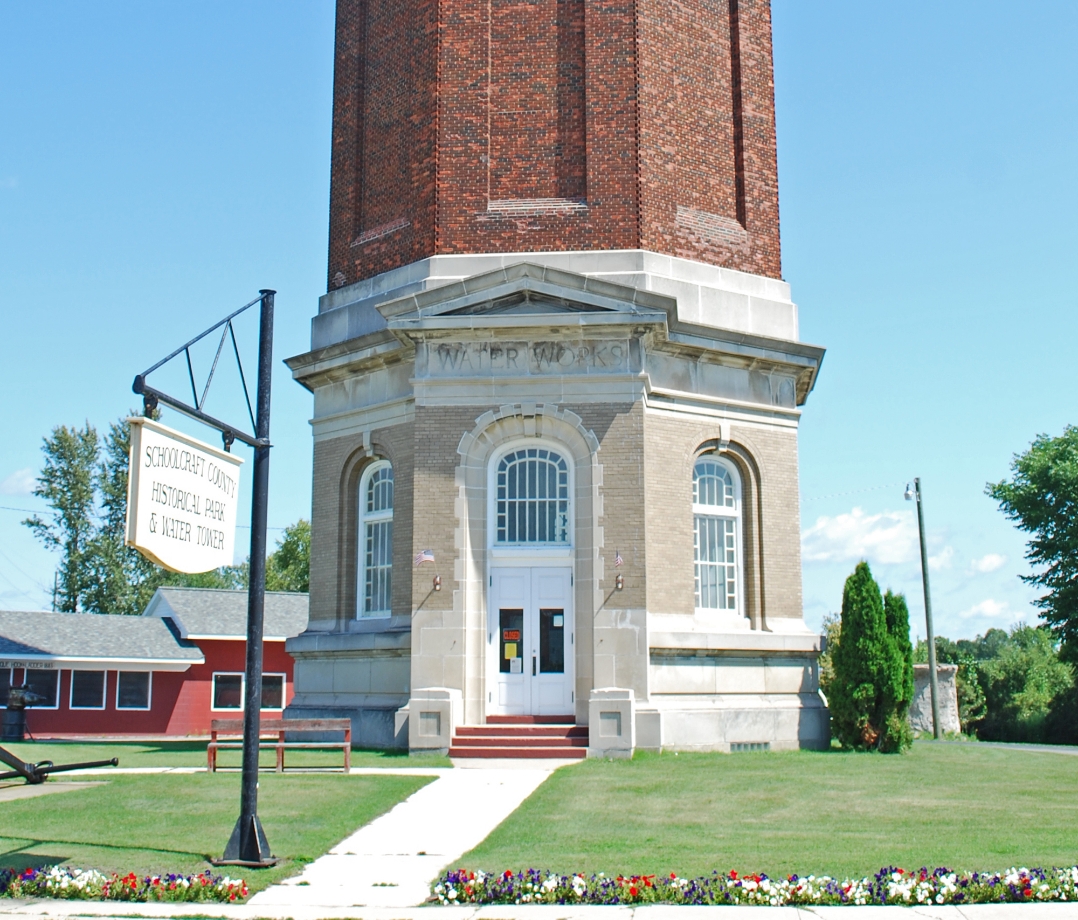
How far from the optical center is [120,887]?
8.88 metres

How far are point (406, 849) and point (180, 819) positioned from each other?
8.75 ft

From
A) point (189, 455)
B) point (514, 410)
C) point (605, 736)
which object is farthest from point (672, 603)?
point (189, 455)

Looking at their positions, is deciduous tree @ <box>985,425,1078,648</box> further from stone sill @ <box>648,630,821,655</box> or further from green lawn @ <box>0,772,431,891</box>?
green lawn @ <box>0,772,431,891</box>

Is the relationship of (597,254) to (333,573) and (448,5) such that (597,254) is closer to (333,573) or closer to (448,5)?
(448,5)

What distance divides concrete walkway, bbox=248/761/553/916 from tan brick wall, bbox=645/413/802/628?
20.1 ft

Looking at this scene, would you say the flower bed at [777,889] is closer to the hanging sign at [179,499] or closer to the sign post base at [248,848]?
the sign post base at [248,848]

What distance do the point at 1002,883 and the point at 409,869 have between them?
4.83 meters

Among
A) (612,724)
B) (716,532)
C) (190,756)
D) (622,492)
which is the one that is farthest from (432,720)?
(716,532)

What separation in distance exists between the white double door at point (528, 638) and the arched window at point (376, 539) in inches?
123

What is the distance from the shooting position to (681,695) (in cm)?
2020

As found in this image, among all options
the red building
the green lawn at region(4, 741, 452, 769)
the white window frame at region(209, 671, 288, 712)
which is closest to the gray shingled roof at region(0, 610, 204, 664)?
the red building

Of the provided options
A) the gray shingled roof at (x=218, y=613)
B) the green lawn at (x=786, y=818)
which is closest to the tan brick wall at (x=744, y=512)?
the green lawn at (x=786, y=818)

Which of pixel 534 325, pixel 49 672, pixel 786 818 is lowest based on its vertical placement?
pixel 786 818

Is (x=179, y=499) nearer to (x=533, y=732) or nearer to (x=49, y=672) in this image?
(x=533, y=732)
